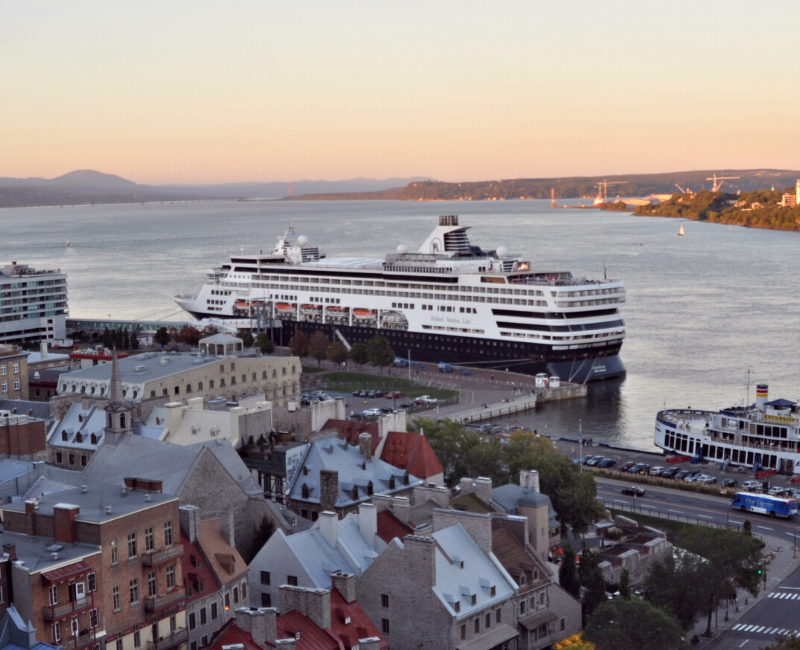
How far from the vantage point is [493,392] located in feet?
228

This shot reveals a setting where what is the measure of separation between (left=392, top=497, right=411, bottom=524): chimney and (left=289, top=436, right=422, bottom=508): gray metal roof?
3.33 m

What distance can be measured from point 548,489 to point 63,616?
1934 centimetres

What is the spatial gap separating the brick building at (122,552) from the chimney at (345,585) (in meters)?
3.25

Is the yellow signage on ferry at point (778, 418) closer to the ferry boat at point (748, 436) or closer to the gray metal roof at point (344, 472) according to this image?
the ferry boat at point (748, 436)

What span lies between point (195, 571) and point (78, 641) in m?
3.82

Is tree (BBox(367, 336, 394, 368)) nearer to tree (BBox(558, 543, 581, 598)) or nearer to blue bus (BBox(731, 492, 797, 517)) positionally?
blue bus (BBox(731, 492, 797, 517))

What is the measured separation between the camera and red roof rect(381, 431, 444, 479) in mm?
35812

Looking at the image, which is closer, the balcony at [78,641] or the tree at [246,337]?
the balcony at [78,641]

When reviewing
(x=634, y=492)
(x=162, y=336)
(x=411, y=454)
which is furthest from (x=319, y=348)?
(x=411, y=454)

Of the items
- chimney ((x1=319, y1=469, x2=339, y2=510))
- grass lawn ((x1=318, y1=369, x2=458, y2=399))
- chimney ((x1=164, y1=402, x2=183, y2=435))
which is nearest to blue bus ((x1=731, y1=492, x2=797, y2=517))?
chimney ((x1=319, y1=469, x2=339, y2=510))

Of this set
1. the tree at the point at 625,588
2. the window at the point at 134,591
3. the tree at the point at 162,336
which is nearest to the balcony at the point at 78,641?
the window at the point at 134,591

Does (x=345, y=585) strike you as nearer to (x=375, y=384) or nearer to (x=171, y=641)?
(x=171, y=641)

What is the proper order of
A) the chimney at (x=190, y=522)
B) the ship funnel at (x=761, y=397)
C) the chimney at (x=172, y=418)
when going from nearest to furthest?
the chimney at (x=190, y=522) → the chimney at (x=172, y=418) → the ship funnel at (x=761, y=397)

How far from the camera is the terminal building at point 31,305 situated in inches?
3401
